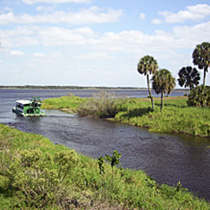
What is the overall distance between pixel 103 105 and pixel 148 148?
2230 centimetres

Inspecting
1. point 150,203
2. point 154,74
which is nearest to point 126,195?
→ point 150,203

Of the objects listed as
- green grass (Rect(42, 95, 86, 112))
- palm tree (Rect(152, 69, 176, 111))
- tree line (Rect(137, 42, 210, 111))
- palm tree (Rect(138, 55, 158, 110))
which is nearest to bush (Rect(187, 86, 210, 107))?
tree line (Rect(137, 42, 210, 111))

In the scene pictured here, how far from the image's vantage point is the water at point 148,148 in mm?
16938

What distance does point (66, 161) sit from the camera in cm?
871

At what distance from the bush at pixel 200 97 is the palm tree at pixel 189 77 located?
10.4m

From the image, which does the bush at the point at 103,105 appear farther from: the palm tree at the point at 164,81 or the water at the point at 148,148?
the palm tree at the point at 164,81

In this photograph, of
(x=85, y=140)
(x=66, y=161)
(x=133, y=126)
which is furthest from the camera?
(x=133, y=126)

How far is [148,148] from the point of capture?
24.7 meters

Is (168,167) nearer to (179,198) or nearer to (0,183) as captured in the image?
(179,198)

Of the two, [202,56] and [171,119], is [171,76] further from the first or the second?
[202,56]

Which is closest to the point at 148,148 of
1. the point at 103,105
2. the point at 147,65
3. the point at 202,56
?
the point at 147,65

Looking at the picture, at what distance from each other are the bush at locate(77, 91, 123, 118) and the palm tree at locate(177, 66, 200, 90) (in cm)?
1486

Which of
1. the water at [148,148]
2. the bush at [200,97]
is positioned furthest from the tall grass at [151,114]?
the water at [148,148]

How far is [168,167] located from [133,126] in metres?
19.0
